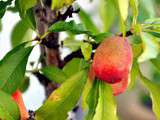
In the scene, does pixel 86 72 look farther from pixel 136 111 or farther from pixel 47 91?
pixel 136 111

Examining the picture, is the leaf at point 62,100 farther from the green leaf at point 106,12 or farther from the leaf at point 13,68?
the green leaf at point 106,12

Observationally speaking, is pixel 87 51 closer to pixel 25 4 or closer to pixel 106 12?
pixel 25 4

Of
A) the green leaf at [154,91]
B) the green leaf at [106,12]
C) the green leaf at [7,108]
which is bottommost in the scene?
the green leaf at [154,91]

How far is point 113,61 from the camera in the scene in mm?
465

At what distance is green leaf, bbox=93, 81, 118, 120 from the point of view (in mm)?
497

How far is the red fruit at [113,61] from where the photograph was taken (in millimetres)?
461

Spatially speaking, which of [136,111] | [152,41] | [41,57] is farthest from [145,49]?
[136,111]

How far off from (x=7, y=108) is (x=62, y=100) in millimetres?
67

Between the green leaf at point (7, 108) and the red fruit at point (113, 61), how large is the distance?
0.11m

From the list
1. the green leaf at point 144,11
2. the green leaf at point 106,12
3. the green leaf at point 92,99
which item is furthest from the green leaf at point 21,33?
the green leaf at point 92,99

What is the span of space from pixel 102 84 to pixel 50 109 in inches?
2.7

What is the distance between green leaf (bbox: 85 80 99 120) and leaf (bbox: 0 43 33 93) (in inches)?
3.7

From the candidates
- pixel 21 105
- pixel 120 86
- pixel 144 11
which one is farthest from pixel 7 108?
pixel 144 11

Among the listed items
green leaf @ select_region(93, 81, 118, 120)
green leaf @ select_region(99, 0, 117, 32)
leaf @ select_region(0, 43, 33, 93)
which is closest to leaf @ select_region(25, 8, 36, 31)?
leaf @ select_region(0, 43, 33, 93)
